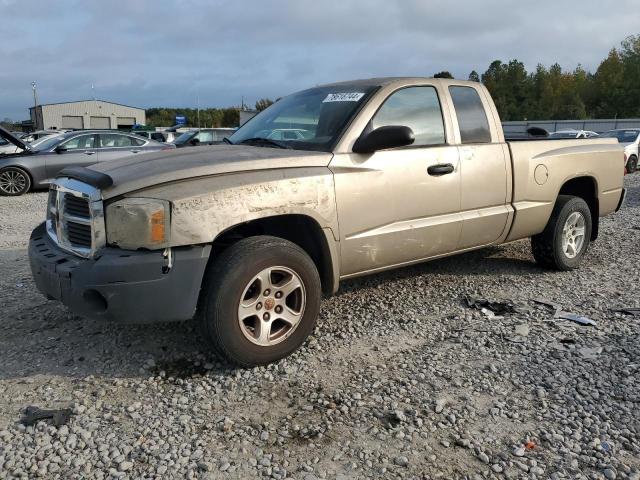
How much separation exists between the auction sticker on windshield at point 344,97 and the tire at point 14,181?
10224mm

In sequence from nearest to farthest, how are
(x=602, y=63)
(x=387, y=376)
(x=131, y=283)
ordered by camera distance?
(x=131, y=283)
(x=387, y=376)
(x=602, y=63)

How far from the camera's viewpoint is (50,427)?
2.84 meters

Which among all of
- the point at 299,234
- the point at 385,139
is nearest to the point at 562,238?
the point at 385,139

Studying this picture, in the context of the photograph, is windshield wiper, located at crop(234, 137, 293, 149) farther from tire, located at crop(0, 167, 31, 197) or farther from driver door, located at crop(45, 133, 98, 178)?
tire, located at crop(0, 167, 31, 197)

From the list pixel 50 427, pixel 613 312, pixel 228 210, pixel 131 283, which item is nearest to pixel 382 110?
pixel 228 210

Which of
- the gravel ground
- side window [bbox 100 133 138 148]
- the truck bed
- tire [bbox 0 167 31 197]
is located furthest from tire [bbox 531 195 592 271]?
tire [bbox 0 167 31 197]

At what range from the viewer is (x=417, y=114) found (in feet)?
14.4

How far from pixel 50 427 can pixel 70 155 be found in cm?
1106

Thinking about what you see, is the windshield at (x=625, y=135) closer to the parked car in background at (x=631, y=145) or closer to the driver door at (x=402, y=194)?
the parked car in background at (x=631, y=145)

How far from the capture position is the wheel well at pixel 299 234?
12.0ft

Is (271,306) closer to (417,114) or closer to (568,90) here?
(417,114)

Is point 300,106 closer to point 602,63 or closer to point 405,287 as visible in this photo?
point 405,287

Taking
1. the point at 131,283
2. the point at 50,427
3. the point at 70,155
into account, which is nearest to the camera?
the point at 50,427

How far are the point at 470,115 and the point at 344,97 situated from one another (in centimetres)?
122
